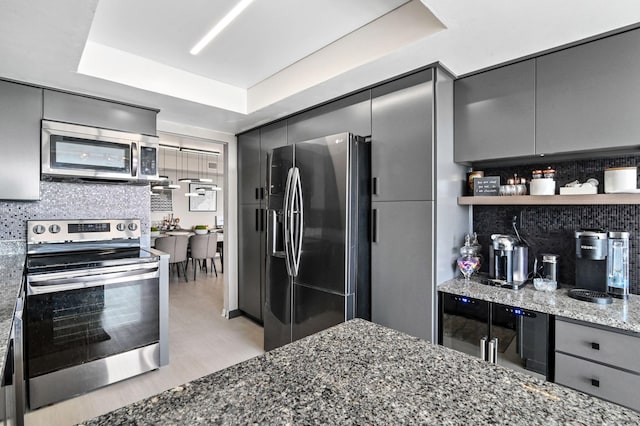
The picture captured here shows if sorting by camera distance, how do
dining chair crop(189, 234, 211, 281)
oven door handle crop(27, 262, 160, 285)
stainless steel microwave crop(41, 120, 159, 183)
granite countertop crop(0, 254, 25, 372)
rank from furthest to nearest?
dining chair crop(189, 234, 211, 281) → stainless steel microwave crop(41, 120, 159, 183) → oven door handle crop(27, 262, 160, 285) → granite countertop crop(0, 254, 25, 372)

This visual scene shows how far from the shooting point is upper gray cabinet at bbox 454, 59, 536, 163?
79.9 inches

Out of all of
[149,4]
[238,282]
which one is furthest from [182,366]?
[149,4]

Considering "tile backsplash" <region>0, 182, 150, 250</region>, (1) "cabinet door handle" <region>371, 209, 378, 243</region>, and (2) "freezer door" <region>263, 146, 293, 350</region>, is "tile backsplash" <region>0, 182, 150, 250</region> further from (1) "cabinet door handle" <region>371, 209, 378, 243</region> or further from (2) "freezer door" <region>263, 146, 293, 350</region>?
(1) "cabinet door handle" <region>371, 209, 378, 243</region>

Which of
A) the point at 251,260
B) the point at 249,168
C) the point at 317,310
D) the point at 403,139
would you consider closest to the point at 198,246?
the point at 251,260

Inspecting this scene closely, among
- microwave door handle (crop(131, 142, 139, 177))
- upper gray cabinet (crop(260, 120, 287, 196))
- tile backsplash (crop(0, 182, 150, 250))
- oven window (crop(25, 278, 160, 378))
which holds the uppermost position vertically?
upper gray cabinet (crop(260, 120, 287, 196))

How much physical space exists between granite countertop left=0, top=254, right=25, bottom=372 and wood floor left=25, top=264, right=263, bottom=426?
3.09ft

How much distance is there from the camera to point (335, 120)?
2.78 metres

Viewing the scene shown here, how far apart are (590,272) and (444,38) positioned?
1.63 metres

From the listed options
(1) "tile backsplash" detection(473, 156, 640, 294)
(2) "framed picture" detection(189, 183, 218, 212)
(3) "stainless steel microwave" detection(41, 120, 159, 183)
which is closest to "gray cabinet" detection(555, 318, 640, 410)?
(1) "tile backsplash" detection(473, 156, 640, 294)

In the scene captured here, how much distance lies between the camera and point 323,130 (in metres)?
2.89

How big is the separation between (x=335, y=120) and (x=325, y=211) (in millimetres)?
856

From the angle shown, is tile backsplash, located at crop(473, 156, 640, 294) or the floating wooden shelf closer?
the floating wooden shelf

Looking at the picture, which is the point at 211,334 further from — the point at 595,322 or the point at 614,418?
the point at 614,418

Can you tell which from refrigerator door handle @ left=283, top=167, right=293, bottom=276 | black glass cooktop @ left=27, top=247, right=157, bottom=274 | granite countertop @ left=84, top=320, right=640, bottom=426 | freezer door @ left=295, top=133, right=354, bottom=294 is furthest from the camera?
refrigerator door handle @ left=283, top=167, right=293, bottom=276
